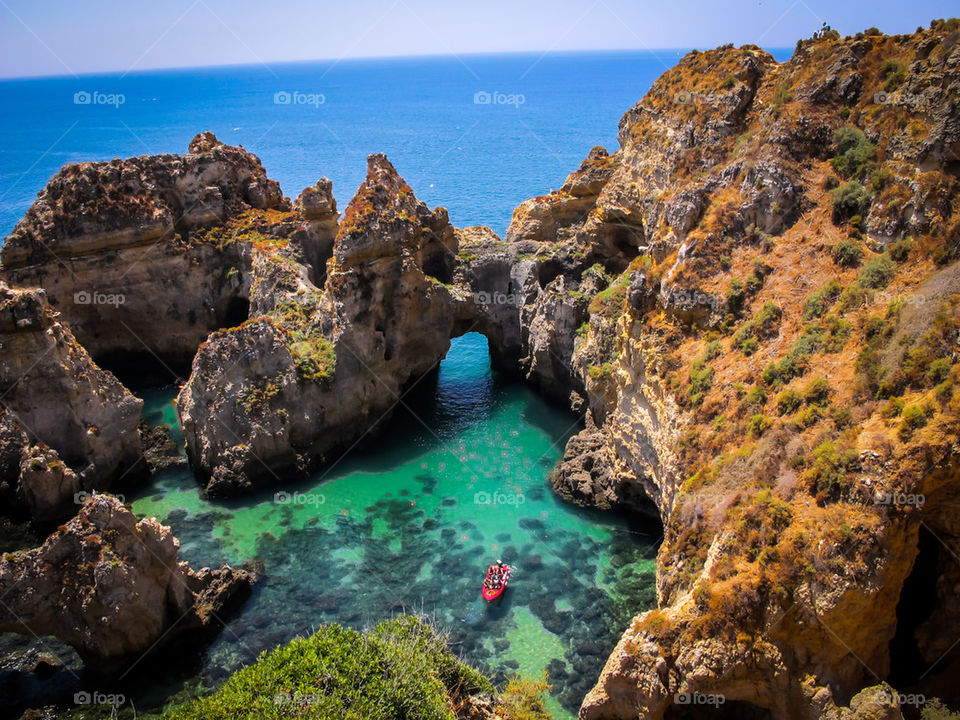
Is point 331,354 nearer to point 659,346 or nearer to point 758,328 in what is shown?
point 659,346

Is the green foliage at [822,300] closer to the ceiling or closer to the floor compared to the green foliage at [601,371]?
closer to the ceiling

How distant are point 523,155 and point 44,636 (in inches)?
4030

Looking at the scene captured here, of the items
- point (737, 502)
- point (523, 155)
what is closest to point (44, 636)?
point (737, 502)

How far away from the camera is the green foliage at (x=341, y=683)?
17.8 metres

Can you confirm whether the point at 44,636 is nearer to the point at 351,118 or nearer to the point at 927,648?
the point at 927,648

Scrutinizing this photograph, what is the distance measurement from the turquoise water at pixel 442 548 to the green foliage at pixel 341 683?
5.18 m

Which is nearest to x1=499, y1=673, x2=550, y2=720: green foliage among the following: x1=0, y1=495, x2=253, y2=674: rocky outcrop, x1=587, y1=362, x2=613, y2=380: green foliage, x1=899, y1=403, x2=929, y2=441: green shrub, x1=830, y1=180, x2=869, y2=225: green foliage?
x1=0, y1=495, x2=253, y2=674: rocky outcrop

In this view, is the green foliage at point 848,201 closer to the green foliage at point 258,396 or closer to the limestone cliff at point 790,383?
the limestone cliff at point 790,383

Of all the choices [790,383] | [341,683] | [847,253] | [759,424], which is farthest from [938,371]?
[341,683]

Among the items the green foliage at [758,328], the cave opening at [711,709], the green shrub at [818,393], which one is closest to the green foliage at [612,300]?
the green foliage at [758,328]

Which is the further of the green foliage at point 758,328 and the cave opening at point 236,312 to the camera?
the cave opening at point 236,312

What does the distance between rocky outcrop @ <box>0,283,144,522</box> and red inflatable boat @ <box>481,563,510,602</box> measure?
63.1 feet

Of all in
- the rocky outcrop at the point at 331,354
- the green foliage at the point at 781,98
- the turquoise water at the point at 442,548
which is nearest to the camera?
the turquoise water at the point at 442,548

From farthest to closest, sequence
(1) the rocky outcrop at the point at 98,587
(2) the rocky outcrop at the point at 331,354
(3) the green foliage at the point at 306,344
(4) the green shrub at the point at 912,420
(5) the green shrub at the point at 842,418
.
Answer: (3) the green foliage at the point at 306,344 → (2) the rocky outcrop at the point at 331,354 → (1) the rocky outcrop at the point at 98,587 → (5) the green shrub at the point at 842,418 → (4) the green shrub at the point at 912,420
